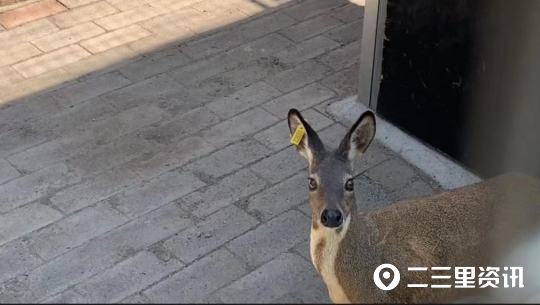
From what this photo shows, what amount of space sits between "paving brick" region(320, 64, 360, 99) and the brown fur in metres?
2.43

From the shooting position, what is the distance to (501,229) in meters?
4.48

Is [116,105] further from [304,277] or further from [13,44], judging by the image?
[304,277]

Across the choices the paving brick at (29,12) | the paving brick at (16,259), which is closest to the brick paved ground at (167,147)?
the paving brick at (16,259)

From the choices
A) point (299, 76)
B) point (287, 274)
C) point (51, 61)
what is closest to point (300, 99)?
point (299, 76)

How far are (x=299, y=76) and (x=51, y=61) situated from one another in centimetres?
219

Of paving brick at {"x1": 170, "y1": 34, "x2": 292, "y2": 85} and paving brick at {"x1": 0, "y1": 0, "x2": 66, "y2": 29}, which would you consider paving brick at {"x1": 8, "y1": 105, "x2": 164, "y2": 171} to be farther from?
paving brick at {"x1": 0, "y1": 0, "x2": 66, "y2": 29}

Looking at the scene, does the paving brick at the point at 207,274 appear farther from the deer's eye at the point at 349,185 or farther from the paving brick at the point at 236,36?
the paving brick at the point at 236,36

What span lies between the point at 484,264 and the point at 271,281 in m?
1.37

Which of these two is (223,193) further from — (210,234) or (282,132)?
(282,132)

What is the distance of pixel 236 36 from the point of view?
26.1ft

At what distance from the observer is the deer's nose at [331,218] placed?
4055mm

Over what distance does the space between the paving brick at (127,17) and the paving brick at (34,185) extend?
7.72 feet

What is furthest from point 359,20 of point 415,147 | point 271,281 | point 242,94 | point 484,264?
point 484,264

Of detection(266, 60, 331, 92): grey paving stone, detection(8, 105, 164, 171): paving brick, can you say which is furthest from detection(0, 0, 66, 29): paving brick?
detection(266, 60, 331, 92): grey paving stone
